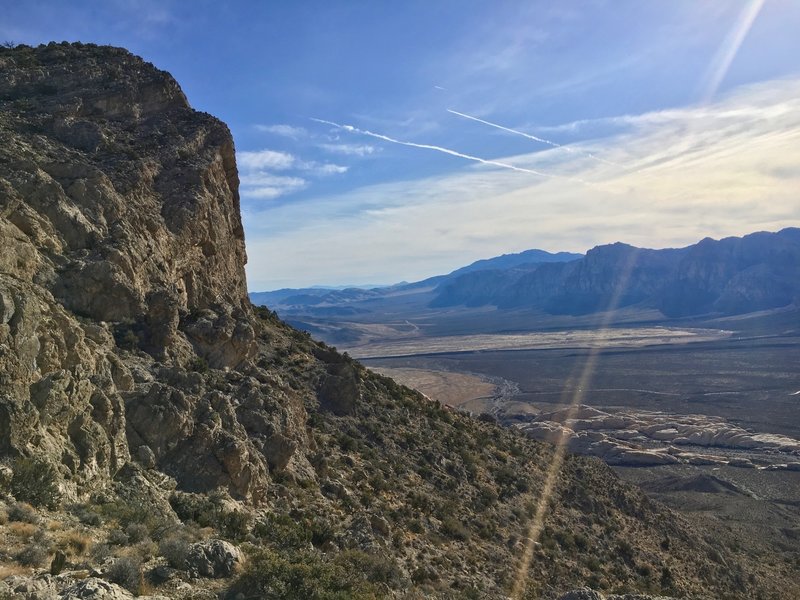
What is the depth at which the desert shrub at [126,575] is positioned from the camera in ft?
22.2

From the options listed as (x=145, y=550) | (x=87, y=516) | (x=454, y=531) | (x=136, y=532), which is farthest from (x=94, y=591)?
(x=454, y=531)

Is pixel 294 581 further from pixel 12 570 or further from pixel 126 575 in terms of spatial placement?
pixel 12 570

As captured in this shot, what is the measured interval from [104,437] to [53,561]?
3.82 meters

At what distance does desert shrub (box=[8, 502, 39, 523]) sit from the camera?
7551 millimetres

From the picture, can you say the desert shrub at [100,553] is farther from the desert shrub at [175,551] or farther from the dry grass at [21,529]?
the dry grass at [21,529]

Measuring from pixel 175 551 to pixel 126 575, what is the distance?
111 centimetres

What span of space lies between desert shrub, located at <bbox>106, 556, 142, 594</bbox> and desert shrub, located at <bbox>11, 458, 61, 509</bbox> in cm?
201

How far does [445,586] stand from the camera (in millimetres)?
13078

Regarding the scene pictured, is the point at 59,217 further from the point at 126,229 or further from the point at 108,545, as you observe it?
the point at 108,545

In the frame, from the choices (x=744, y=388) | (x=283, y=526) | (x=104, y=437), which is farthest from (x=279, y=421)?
(x=744, y=388)

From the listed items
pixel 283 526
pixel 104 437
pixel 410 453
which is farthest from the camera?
pixel 410 453

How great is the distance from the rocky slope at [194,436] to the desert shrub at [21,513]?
23 millimetres

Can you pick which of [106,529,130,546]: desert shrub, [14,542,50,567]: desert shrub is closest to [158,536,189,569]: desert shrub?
[106,529,130,546]: desert shrub

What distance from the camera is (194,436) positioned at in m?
12.3
